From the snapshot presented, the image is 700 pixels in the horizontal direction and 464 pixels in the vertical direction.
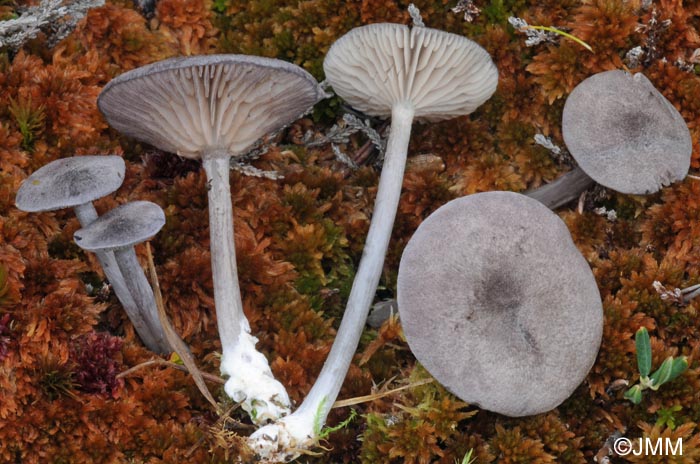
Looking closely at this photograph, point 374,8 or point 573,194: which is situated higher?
point 374,8

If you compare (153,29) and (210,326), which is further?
(153,29)

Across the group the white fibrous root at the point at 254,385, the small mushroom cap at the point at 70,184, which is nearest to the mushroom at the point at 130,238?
the small mushroom cap at the point at 70,184

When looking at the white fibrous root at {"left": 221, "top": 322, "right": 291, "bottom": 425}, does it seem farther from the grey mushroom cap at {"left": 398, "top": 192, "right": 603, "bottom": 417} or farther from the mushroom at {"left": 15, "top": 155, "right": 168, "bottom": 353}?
the grey mushroom cap at {"left": 398, "top": 192, "right": 603, "bottom": 417}

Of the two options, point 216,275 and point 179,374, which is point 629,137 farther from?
point 179,374

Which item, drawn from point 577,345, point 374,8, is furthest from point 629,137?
point 374,8

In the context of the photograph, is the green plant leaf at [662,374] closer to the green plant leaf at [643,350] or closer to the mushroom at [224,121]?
the green plant leaf at [643,350]

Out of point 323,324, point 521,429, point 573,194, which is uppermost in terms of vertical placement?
point 573,194
